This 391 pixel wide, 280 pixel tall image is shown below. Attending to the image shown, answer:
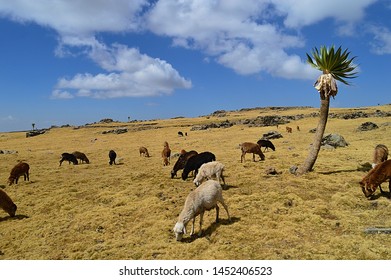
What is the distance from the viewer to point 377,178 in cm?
1425

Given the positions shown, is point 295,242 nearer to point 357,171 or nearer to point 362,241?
point 362,241

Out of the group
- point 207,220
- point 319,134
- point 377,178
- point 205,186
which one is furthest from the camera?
point 319,134

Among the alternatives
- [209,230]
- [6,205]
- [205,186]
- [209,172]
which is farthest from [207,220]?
[6,205]

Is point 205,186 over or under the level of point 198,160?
under

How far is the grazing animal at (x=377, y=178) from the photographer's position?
14.0m

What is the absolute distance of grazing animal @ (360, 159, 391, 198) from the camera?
45.8ft

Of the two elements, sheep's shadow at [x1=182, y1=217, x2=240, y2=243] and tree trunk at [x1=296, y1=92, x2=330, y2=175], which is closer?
sheep's shadow at [x1=182, y1=217, x2=240, y2=243]

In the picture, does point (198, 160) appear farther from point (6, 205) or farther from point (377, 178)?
point (6, 205)

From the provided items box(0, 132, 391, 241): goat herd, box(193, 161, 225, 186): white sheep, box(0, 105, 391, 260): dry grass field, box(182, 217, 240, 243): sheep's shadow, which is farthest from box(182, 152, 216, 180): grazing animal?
box(182, 217, 240, 243): sheep's shadow

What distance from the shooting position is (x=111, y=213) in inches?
591

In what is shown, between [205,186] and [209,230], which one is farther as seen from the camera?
[205,186]

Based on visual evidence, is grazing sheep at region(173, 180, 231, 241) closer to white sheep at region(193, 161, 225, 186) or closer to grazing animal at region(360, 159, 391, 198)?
white sheep at region(193, 161, 225, 186)

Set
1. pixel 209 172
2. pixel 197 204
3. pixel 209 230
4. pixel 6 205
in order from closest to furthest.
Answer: pixel 197 204, pixel 209 230, pixel 6 205, pixel 209 172

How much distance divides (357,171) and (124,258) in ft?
53.4
